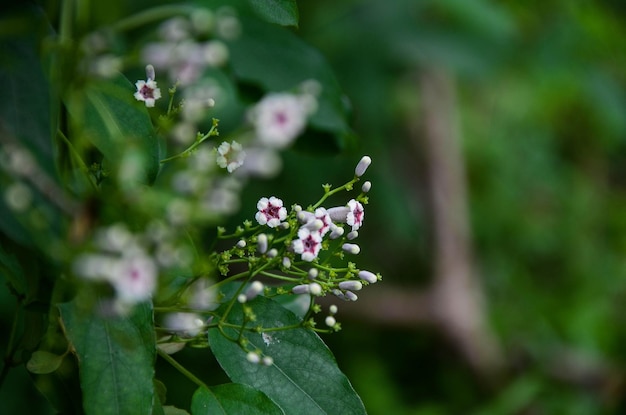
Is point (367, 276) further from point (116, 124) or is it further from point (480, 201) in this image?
point (480, 201)

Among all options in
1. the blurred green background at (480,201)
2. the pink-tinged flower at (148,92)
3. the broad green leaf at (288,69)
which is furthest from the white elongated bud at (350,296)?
the blurred green background at (480,201)

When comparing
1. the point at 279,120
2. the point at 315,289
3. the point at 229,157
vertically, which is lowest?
the point at 315,289

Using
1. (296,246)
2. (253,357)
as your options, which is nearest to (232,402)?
(253,357)

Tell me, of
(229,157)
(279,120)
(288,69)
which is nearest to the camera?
(279,120)

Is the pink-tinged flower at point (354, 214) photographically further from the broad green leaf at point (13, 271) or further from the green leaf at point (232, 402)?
the broad green leaf at point (13, 271)

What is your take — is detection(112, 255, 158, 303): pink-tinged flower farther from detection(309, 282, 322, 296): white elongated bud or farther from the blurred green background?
Result: the blurred green background

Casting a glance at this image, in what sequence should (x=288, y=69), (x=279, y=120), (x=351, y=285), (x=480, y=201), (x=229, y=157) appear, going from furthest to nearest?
(x=480, y=201), (x=288, y=69), (x=351, y=285), (x=229, y=157), (x=279, y=120)
